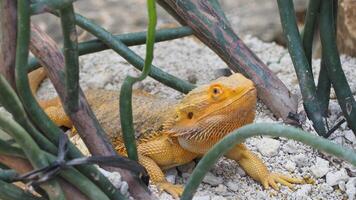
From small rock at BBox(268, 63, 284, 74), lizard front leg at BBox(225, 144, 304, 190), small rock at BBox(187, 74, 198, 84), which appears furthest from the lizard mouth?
small rock at BBox(268, 63, 284, 74)

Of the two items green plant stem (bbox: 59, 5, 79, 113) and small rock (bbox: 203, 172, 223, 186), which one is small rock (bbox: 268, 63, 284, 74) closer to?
small rock (bbox: 203, 172, 223, 186)

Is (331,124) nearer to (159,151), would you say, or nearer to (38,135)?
(159,151)

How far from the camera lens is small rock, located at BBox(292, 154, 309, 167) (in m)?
2.00

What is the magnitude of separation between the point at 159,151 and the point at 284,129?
29.4 inches

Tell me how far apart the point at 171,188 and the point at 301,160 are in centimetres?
40

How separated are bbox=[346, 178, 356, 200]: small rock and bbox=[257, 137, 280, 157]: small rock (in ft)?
0.75

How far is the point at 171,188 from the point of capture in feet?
6.03

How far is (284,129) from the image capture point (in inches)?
49.5

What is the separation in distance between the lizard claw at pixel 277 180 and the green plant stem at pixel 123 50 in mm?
362

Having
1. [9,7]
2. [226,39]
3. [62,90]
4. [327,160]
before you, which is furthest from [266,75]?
[9,7]

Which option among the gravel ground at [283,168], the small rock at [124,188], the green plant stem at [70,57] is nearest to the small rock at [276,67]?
the gravel ground at [283,168]

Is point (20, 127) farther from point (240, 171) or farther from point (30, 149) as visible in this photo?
point (240, 171)

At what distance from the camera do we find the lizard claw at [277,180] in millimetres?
1911

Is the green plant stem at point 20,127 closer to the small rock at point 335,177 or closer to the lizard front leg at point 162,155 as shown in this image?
the lizard front leg at point 162,155
